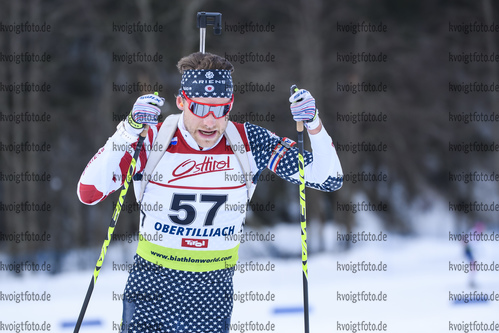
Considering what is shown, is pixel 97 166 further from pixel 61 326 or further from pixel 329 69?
pixel 329 69

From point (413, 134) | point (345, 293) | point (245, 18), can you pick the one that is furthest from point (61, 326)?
point (413, 134)

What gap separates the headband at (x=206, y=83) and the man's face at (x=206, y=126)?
3cm

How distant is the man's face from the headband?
3cm

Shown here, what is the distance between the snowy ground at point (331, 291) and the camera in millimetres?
6328

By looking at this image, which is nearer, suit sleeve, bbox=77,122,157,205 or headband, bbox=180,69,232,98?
suit sleeve, bbox=77,122,157,205

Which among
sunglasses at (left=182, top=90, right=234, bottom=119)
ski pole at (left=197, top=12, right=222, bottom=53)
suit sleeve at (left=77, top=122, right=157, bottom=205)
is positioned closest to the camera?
suit sleeve at (left=77, top=122, right=157, bottom=205)

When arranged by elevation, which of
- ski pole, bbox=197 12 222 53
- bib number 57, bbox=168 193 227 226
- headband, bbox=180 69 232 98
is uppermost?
ski pole, bbox=197 12 222 53

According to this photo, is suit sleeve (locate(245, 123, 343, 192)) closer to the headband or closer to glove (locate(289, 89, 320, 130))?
glove (locate(289, 89, 320, 130))

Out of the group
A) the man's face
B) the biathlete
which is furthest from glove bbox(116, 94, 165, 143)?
the man's face

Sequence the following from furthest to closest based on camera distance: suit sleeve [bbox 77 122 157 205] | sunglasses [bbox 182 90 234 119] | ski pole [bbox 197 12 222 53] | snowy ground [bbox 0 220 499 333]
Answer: snowy ground [bbox 0 220 499 333] → ski pole [bbox 197 12 222 53] → sunglasses [bbox 182 90 234 119] → suit sleeve [bbox 77 122 157 205]

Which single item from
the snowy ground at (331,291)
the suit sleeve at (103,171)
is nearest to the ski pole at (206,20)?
the suit sleeve at (103,171)

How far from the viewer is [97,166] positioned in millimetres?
2664

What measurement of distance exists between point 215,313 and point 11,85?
28.8 ft

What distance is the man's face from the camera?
9.04ft
